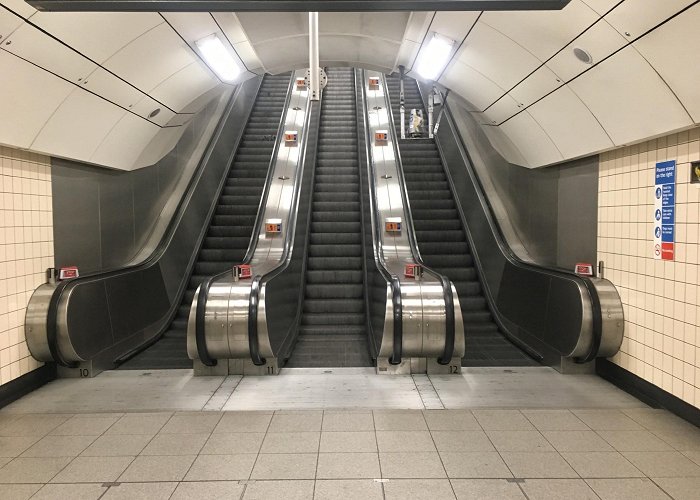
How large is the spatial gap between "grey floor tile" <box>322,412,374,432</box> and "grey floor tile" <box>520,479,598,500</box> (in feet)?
3.65

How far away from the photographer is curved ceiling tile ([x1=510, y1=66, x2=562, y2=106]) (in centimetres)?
417

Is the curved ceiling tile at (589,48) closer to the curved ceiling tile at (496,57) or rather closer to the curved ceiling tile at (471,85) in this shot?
the curved ceiling tile at (496,57)

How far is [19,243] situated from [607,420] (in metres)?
4.83

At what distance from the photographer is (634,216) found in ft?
14.3

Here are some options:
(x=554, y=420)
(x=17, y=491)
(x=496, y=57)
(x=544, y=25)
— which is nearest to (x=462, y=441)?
(x=554, y=420)

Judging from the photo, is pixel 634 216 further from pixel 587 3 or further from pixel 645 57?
pixel 587 3

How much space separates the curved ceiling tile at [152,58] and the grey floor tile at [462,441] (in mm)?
3563

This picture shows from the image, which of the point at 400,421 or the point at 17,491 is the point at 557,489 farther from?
the point at 17,491

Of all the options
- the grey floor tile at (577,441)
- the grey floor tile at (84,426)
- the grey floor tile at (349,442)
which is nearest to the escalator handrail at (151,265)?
the grey floor tile at (84,426)

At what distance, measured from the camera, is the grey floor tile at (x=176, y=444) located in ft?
10.5

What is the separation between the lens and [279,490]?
2736 mm

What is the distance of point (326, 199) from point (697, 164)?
20.2 ft

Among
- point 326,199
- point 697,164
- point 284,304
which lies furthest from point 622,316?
point 326,199

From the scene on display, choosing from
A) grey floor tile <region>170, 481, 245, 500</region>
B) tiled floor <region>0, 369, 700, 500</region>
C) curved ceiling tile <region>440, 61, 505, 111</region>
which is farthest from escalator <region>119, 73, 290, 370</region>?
curved ceiling tile <region>440, 61, 505, 111</region>
